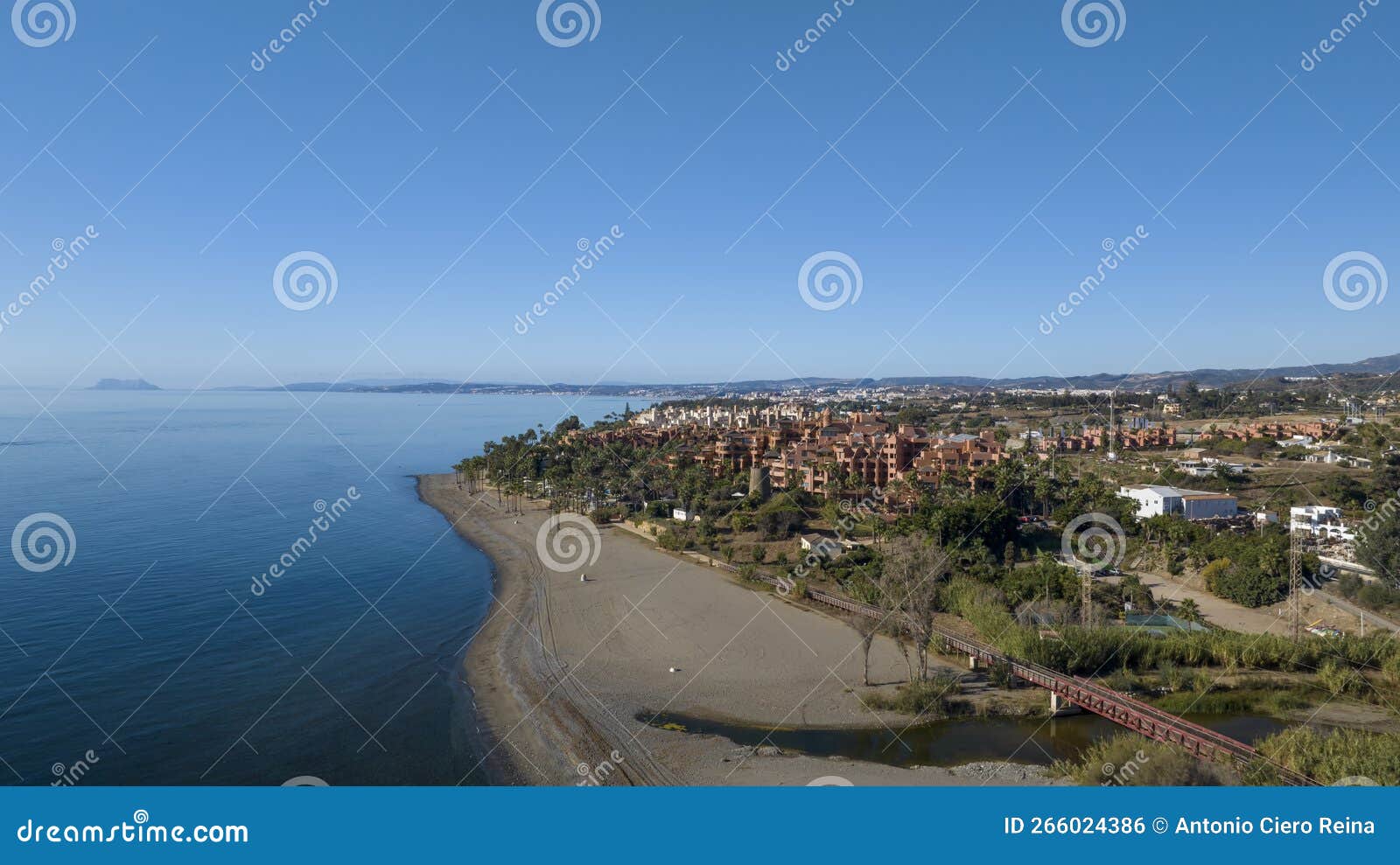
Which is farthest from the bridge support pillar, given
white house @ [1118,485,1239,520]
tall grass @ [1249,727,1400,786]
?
white house @ [1118,485,1239,520]

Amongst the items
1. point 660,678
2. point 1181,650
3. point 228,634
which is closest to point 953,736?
point 660,678

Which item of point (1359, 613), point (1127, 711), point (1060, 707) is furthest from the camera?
point (1359, 613)

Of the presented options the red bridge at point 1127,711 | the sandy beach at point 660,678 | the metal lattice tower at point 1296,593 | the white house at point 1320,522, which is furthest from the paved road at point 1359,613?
the sandy beach at point 660,678

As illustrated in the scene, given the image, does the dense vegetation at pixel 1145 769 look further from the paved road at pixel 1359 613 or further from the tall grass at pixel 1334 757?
the paved road at pixel 1359 613

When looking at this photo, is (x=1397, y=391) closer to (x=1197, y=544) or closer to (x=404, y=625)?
(x=1197, y=544)

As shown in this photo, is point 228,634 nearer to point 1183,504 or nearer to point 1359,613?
point 1359,613

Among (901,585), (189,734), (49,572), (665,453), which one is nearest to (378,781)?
(189,734)
